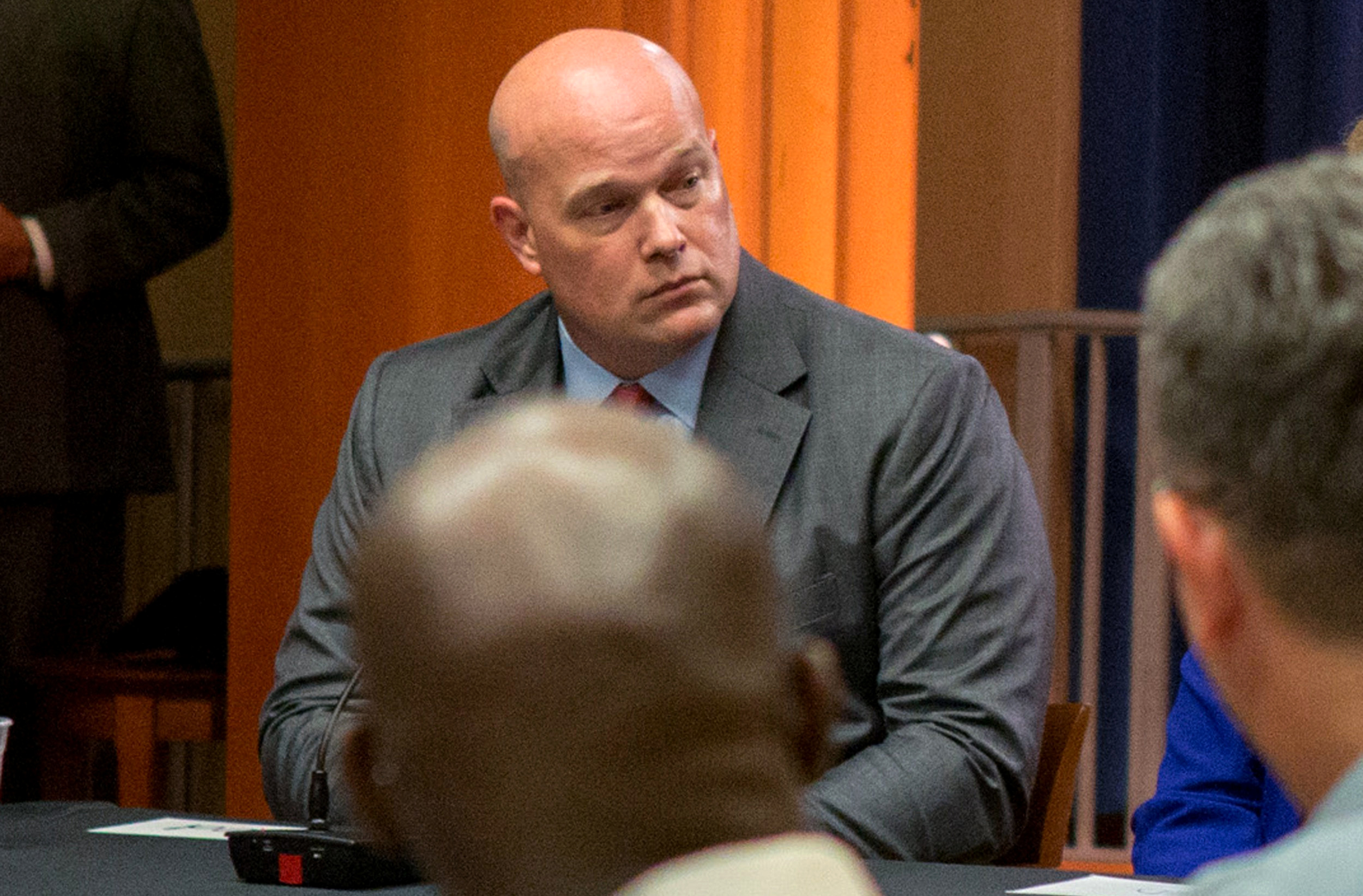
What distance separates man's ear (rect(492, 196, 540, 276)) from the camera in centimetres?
222

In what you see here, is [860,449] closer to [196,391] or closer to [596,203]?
[596,203]

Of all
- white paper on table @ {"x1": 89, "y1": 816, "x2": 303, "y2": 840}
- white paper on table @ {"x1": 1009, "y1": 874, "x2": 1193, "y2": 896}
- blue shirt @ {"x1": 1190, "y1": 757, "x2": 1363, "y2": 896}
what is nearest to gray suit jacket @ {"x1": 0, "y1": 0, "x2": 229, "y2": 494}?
white paper on table @ {"x1": 89, "y1": 816, "x2": 303, "y2": 840}

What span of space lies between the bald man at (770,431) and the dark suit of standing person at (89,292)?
4.00 feet

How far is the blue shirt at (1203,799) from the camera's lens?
66.9 inches

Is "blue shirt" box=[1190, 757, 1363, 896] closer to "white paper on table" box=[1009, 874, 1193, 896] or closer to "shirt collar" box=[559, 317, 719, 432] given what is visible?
"white paper on table" box=[1009, 874, 1193, 896]

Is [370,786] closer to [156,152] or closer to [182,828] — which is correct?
[182,828]

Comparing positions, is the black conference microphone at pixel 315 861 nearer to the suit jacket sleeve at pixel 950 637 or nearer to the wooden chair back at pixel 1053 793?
the suit jacket sleeve at pixel 950 637

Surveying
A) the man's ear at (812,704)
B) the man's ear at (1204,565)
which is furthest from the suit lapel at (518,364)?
the man's ear at (812,704)

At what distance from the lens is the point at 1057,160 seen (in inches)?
176

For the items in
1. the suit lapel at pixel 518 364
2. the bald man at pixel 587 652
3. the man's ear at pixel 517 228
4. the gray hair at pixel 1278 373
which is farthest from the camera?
the man's ear at pixel 517 228

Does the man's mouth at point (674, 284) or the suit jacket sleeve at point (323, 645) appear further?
the man's mouth at point (674, 284)

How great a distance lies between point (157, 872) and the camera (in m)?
1.42

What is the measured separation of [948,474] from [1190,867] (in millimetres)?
465

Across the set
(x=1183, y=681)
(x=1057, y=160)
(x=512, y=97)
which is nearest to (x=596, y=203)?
(x=512, y=97)
